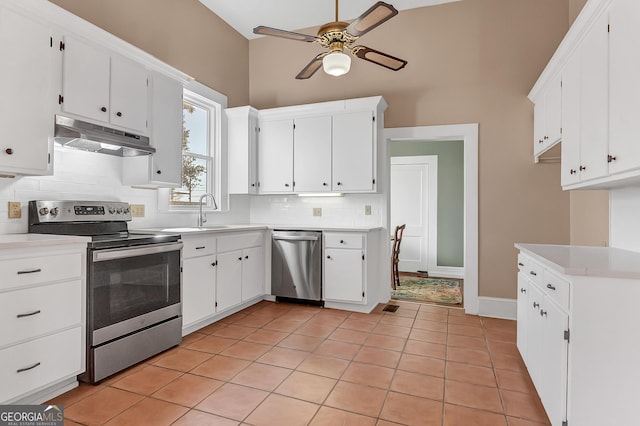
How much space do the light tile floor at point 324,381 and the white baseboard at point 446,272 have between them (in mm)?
2764

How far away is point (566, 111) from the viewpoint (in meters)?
2.56

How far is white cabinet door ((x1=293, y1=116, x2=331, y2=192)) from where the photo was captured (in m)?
4.26

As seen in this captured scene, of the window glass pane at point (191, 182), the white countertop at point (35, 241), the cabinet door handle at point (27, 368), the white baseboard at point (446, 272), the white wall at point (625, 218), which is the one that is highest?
the window glass pane at point (191, 182)

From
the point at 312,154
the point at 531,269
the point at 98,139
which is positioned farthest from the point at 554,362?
the point at 312,154

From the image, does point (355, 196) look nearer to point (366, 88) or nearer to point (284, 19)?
point (366, 88)

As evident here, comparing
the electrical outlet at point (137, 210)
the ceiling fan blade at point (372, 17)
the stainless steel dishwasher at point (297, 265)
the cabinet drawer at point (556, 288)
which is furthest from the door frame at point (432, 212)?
the electrical outlet at point (137, 210)

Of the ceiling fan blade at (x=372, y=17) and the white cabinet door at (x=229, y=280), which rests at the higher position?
the ceiling fan blade at (x=372, y=17)

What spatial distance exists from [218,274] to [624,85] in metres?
3.30

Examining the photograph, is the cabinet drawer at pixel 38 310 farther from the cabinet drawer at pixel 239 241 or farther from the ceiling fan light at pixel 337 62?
the ceiling fan light at pixel 337 62

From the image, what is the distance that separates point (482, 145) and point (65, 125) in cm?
388

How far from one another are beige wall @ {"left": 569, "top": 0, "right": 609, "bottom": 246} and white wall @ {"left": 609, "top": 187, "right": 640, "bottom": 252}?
0.60 ft

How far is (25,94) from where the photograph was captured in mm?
2154

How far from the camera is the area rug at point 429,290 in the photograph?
4625 mm

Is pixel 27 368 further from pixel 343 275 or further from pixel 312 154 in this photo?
pixel 312 154
